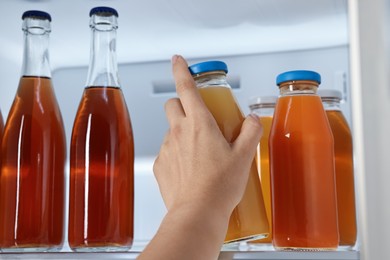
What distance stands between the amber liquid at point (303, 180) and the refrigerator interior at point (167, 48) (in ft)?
0.80

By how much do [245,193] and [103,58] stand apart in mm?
324

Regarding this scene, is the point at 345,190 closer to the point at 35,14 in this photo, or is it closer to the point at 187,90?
the point at 187,90

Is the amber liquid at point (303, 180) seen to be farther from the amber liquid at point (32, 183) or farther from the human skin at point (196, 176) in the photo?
the amber liquid at point (32, 183)

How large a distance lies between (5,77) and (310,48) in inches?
22.1

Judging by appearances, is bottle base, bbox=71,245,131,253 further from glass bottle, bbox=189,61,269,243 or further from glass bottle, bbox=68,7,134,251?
glass bottle, bbox=189,61,269,243

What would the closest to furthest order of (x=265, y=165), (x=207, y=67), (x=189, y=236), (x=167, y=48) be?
(x=189, y=236)
(x=207, y=67)
(x=265, y=165)
(x=167, y=48)

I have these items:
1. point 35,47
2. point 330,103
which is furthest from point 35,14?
point 330,103

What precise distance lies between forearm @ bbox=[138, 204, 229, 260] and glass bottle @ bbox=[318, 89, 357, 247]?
8.2 inches

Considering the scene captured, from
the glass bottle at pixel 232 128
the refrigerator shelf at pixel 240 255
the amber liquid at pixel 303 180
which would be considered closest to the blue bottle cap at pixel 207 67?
the glass bottle at pixel 232 128

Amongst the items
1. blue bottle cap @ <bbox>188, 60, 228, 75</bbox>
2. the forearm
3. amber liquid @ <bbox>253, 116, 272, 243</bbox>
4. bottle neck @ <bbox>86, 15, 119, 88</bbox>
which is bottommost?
the forearm

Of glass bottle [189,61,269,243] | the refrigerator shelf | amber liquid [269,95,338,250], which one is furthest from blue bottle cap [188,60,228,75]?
the refrigerator shelf

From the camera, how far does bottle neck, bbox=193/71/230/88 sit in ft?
2.44

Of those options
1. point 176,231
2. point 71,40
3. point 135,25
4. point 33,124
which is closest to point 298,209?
point 176,231

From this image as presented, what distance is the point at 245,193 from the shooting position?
0.70 metres
